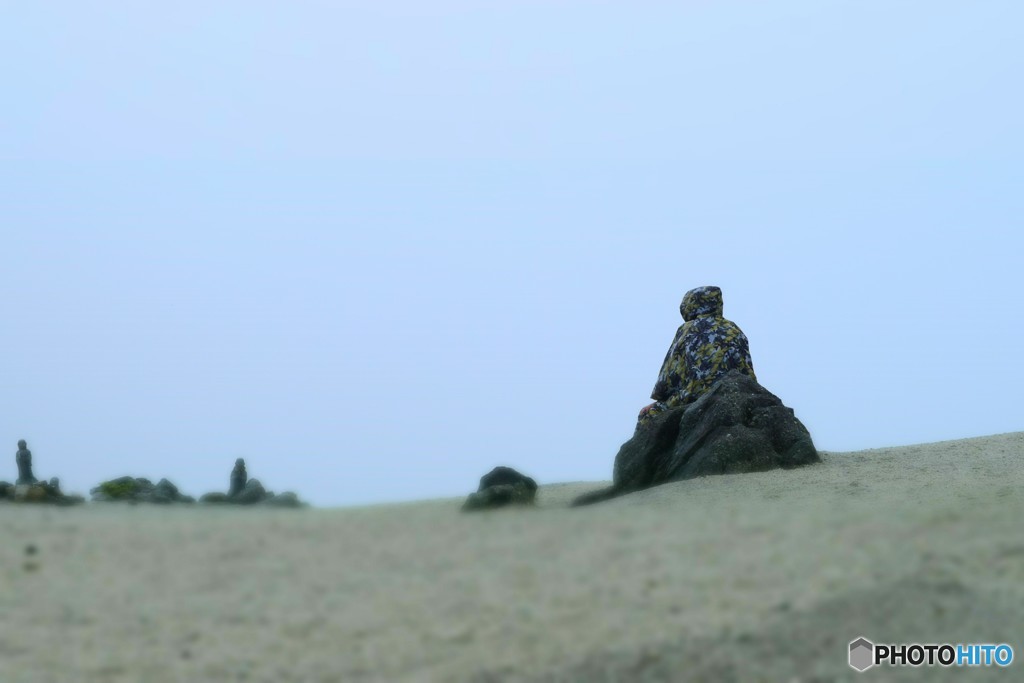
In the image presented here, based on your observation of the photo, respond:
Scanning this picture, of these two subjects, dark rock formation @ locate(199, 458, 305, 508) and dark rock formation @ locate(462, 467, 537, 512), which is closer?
dark rock formation @ locate(462, 467, 537, 512)

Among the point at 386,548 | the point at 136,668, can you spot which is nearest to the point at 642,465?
the point at 386,548

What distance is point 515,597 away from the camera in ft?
25.7

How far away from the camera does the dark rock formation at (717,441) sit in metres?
16.5

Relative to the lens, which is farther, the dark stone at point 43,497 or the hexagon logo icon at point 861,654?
the dark stone at point 43,497

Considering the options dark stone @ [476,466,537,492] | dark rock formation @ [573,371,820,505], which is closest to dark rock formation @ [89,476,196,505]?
dark stone @ [476,466,537,492]

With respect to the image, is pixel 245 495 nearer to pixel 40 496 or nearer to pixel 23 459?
pixel 40 496

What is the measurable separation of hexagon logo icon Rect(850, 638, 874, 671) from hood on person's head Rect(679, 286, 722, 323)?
12751mm

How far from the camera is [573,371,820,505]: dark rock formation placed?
16.5m

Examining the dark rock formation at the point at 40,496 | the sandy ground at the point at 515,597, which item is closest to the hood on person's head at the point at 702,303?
the sandy ground at the point at 515,597

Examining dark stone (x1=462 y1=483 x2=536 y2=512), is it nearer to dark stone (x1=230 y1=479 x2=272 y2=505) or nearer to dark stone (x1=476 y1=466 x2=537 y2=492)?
dark stone (x1=476 y1=466 x2=537 y2=492)

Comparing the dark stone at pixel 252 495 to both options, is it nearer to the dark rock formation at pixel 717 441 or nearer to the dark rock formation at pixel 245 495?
the dark rock formation at pixel 245 495

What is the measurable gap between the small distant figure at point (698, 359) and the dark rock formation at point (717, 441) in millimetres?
785

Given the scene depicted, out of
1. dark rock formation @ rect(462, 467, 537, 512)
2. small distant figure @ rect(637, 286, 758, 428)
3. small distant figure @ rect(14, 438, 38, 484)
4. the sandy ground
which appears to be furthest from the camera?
small distant figure @ rect(14, 438, 38, 484)

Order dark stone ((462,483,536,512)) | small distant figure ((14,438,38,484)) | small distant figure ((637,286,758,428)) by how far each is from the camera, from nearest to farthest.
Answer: dark stone ((462,483,536,512)), small distant figure ((637,286,758,428)), small distant figure ((14,438,38,484))
